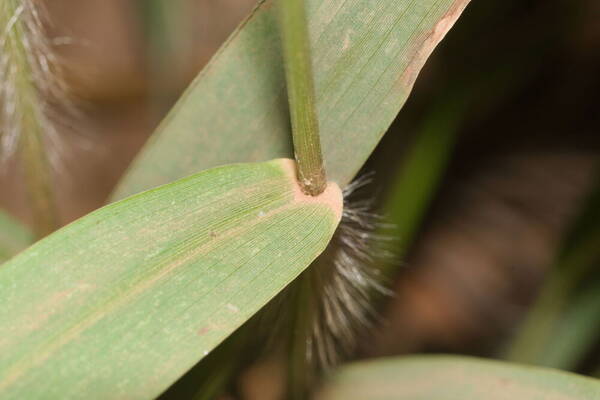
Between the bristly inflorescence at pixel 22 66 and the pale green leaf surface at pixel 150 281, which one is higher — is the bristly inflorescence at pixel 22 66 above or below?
above

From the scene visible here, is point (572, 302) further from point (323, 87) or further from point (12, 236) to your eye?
point (12, 236)

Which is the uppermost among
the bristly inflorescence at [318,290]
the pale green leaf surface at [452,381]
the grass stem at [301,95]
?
the grass stem at [301,95]

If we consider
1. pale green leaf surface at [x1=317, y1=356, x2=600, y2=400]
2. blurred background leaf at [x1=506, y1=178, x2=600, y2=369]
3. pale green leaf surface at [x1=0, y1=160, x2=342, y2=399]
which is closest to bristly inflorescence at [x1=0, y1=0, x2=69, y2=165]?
pale green leaf surface at [x1=0, y1=160, x2=342, y2=399]

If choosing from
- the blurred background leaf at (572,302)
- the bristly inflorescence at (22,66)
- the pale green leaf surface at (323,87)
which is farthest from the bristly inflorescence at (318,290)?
the blurred background leaf at (572,302)

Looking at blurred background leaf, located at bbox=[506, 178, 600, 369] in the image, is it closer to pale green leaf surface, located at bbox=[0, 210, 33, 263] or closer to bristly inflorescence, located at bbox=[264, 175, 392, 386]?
bristly inflorescence, located at bbox=[264, 175, 392, 386]

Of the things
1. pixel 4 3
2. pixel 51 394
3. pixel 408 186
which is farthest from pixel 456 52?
pixel 51 394

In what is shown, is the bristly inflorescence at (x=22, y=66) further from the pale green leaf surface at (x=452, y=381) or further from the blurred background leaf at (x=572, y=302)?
the blurred background leaf at (x=572, y=302)

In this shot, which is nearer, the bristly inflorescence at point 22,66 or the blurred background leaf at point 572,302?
the bristly inflorescence at point 22,66
